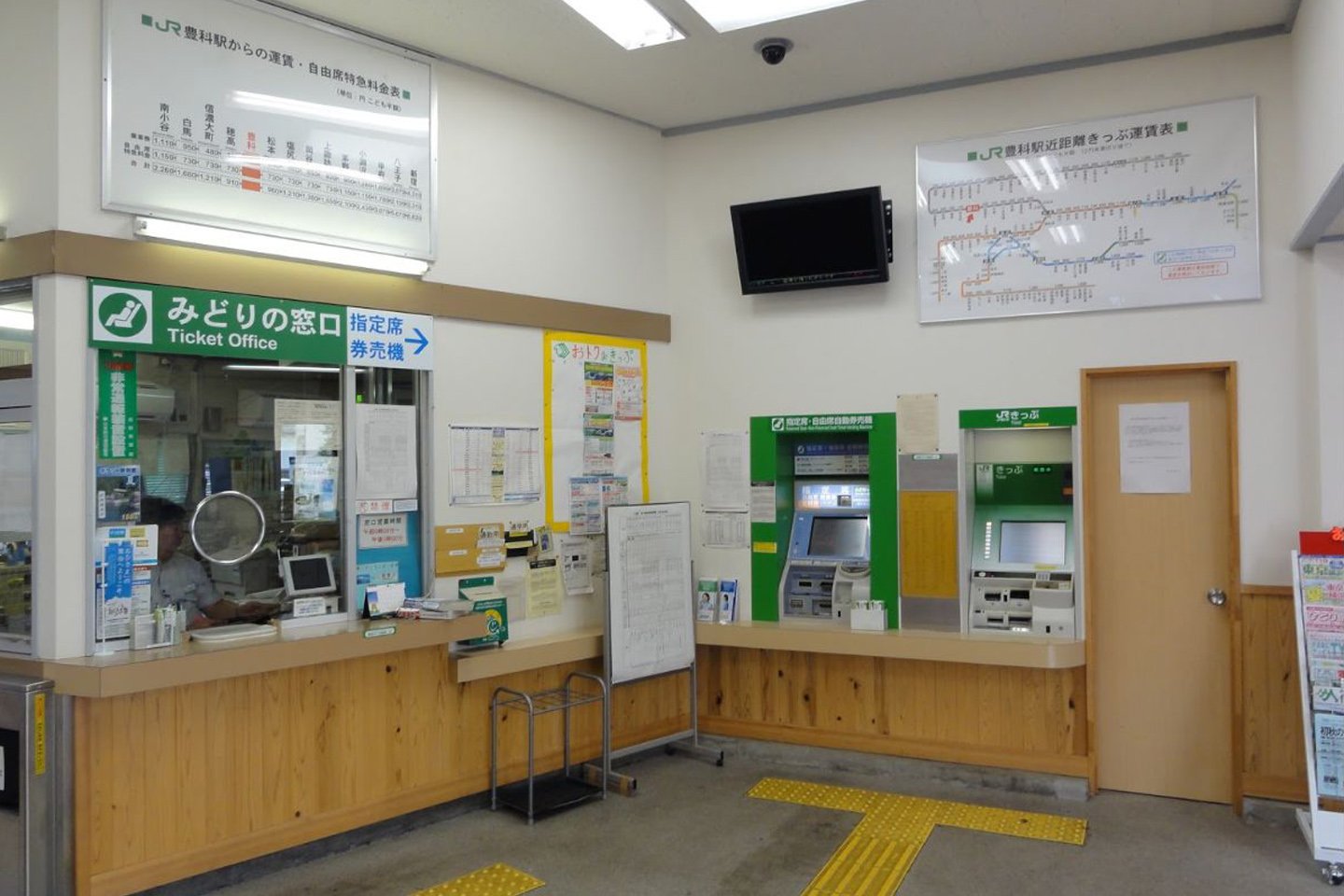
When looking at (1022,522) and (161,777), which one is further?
(1022,522)

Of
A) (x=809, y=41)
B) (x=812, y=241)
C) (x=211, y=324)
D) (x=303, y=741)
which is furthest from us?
(x=812, y=241)

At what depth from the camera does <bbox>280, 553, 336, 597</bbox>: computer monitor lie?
433 centimetres

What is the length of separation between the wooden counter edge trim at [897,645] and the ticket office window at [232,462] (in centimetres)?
226

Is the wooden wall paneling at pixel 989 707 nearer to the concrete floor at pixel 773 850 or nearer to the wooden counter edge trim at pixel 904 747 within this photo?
the wooden counter edge trim at pixel 904 747

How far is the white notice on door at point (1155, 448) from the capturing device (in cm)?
502

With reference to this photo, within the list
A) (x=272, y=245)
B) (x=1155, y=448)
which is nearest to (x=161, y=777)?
(x=272, y=245)

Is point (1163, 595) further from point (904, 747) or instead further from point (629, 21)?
point (629, 21)

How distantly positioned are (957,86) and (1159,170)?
45.0 inches

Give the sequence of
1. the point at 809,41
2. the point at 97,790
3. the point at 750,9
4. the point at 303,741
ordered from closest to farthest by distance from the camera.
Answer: the point at 97,790 < the point at 303,741 < the point at 750,9 < the point at 809,41

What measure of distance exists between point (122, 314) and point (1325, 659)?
5.02 meters

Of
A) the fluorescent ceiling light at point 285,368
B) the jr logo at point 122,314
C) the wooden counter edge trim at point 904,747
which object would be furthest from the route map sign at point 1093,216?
the jr logo at point 122,314

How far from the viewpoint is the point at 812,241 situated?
5582 mm

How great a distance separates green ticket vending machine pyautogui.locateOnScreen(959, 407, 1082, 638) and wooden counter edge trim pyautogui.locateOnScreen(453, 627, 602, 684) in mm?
2026

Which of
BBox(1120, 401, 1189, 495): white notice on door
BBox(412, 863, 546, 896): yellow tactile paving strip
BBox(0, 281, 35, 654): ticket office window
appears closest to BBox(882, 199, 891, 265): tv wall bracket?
BBox(1120, 401, 1189, 495): white notice on door
